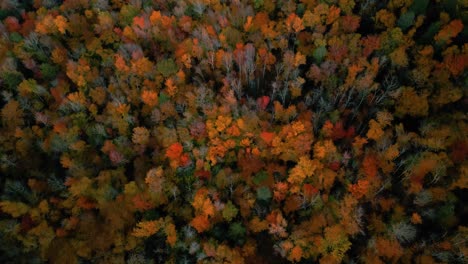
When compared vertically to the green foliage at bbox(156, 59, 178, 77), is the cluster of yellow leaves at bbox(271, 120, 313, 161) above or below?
below

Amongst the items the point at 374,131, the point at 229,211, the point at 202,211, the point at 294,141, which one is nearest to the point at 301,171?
the point at 294,141

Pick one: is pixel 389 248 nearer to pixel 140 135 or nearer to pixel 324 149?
pixel 324 149

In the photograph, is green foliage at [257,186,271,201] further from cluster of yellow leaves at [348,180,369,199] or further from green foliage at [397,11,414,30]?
green foliage at [397,11,414,30]

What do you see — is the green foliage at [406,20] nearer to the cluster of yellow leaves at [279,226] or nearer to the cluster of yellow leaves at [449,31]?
the cluster of yellow leaves at [449,31]

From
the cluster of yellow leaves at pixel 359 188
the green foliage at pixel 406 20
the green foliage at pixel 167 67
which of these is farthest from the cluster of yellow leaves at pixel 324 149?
the green foliage at pixel 167 67

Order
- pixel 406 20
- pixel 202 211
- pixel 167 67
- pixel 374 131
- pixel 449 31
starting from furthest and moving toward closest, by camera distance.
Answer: pixel 167 67, pixel 406 20, pixel 449 31, pixel 374 131, pixel 202 211

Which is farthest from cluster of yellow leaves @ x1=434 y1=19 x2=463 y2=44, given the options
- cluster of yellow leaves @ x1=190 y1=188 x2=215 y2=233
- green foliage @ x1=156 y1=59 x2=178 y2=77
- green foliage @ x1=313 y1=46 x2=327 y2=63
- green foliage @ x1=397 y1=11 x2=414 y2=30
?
cluster of yellow leaves @ x1=190 y1=188 x2=215 y2=233

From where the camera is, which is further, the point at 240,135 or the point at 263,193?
the point at 240,135

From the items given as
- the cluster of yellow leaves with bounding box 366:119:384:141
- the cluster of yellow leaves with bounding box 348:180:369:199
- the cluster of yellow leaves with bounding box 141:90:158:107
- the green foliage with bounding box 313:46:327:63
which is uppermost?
the green foliage with bounding box 313:46:327:63
